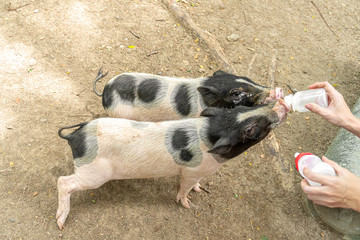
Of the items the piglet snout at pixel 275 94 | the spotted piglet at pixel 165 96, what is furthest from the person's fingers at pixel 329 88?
the spotted piglet at pixel 165 96

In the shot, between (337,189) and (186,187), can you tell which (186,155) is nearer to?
(186,187)

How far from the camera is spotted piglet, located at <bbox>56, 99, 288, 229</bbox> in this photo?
11.4 feet

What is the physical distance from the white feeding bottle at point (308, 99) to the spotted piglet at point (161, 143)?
0.16 m

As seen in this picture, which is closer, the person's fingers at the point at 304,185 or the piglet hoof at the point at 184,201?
the person's fingers at the point at 304,185

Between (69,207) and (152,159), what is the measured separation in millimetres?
1138

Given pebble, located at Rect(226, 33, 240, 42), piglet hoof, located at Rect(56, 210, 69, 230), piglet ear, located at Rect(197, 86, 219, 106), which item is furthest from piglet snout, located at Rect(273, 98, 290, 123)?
pebble, located at Rect(226, 33, 240, 42)

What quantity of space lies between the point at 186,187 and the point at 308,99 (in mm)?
1762

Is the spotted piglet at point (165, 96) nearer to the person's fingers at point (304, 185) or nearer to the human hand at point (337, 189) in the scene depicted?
the person's fingers at point (304, 185)

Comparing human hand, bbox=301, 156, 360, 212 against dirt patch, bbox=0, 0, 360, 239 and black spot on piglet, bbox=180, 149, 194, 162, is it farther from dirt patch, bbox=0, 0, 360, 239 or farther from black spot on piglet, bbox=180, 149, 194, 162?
dirt patch, bbox=0, 0, 360, 239

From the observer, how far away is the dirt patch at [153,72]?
13.0 ft

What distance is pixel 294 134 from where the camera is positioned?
544 centimetres

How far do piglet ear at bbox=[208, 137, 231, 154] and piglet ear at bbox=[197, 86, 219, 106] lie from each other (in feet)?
3.01

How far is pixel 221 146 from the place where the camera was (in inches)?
133

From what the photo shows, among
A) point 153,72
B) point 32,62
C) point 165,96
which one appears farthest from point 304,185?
point 32,62
